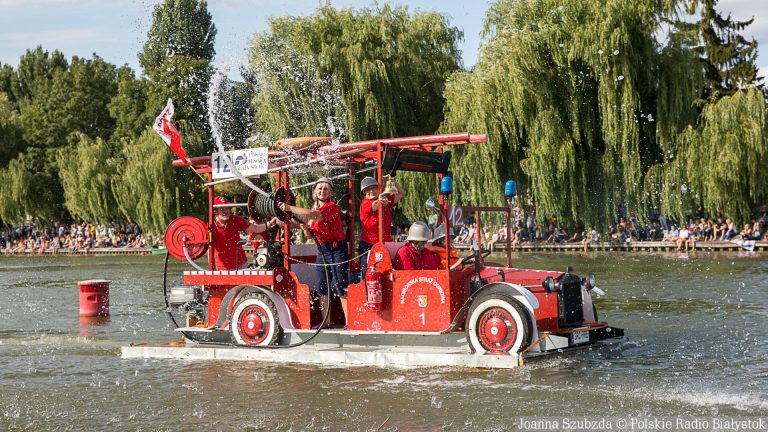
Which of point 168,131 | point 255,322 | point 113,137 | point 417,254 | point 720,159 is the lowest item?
point 255,322

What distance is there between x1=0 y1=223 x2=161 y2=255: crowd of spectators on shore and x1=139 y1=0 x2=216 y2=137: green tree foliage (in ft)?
31.4

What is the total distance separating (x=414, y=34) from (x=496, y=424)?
105 ft

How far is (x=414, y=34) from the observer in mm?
39469

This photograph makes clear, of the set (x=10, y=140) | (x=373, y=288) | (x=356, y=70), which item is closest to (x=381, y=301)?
(x=373, y=288)

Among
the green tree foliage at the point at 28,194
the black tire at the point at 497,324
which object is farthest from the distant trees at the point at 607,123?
the green tree foliage at the point at 28,194

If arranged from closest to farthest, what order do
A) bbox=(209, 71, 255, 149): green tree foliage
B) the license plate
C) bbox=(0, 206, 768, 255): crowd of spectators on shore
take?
the license plate, bbox=(0, 206, 768, 255): crowd of spectators on shore, bbox=(209, 71, 255, 149): green tree foliage

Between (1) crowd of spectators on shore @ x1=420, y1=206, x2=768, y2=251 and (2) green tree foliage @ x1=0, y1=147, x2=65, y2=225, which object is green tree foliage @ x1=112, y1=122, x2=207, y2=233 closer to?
(1) crowd of spectators on shore @ x1=420, y1=206, x2=768, y2=251

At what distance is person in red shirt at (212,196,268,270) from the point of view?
45.5 feet

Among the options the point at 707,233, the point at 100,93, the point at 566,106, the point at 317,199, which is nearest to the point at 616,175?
the point at 566,106

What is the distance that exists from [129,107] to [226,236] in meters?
61.4

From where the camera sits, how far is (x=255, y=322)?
13.3 meters

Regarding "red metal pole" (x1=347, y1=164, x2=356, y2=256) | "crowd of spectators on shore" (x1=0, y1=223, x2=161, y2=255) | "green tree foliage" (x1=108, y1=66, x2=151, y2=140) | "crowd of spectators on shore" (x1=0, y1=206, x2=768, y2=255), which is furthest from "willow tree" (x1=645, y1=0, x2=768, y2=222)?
"green tree foliage" (x1=108, y1=66, x2=151, y2=140)

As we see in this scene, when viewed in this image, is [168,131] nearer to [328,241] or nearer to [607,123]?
[328,241]

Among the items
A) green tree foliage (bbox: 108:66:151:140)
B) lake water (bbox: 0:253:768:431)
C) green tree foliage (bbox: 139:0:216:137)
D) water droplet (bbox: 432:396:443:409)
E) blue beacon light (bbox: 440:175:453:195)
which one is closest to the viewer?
lake water (bbox: 0:253:768:431)
